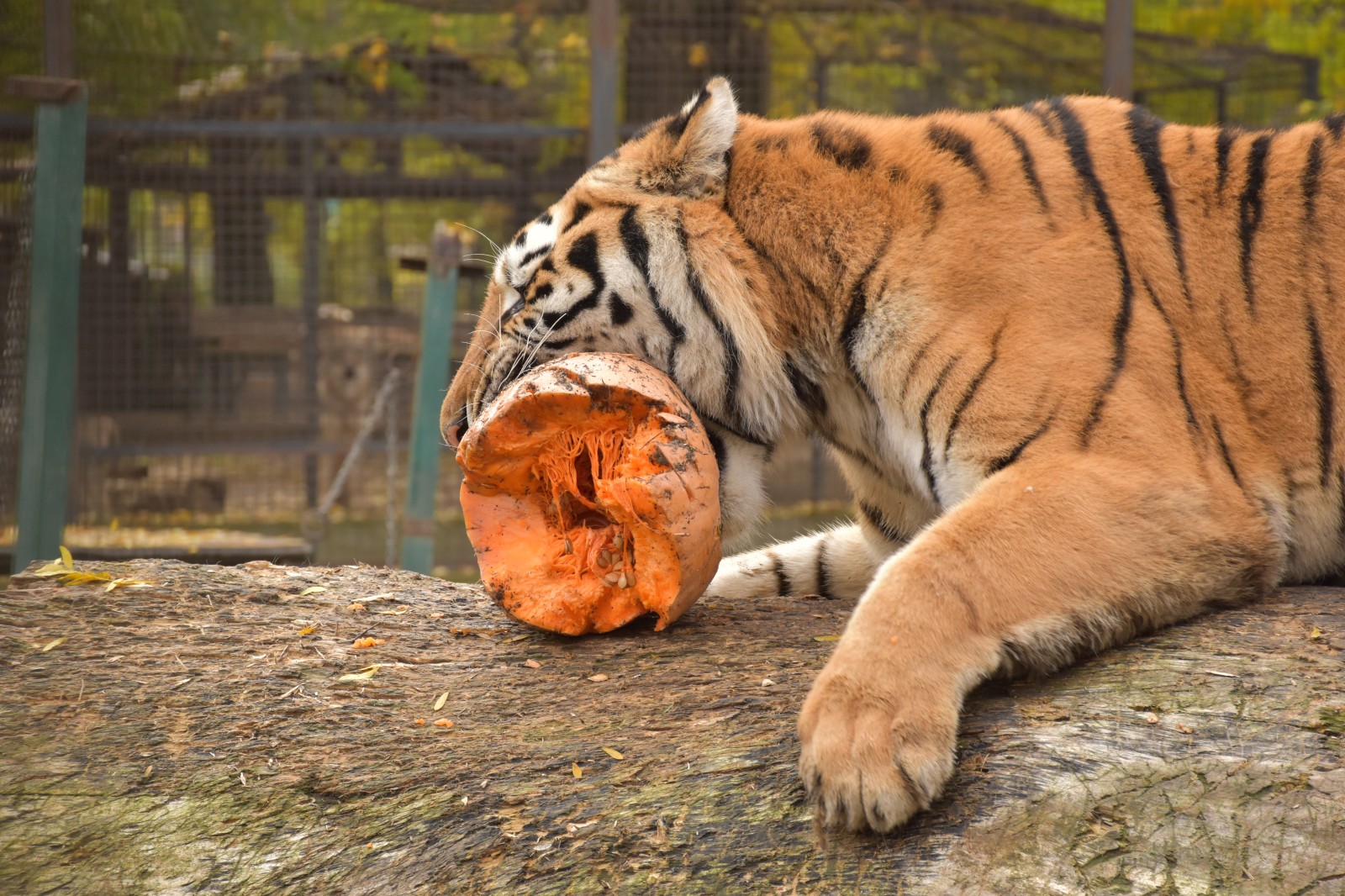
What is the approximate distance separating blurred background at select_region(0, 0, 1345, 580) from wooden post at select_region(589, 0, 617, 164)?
380 millimetres

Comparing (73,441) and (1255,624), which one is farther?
(73,441)

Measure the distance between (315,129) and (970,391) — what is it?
14.9ft

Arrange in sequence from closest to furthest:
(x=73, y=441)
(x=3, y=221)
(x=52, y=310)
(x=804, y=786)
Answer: (x=804, y=786) → (x=52, y=310) → (x=3, y=221) → (x=73, y=441)

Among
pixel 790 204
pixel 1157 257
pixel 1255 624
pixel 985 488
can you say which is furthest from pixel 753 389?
pixel 1255 624

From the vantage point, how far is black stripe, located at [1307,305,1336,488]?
2223 mm

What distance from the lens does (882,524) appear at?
2744mm

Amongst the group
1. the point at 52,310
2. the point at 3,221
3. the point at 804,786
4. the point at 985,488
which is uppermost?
the point at 3,221

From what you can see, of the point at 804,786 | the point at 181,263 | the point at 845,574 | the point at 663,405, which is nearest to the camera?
the point at 804,786

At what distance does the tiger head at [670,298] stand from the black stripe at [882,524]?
0.33 metres

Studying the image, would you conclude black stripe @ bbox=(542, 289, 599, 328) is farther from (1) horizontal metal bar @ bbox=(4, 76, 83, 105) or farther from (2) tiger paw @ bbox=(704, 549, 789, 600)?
(1) horizontal metal bar @ bbox=(4, 76, 83, 105)

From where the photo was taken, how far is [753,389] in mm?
2441

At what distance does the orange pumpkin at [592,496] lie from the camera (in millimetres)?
2154

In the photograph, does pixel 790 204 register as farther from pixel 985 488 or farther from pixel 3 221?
pixel 3 221

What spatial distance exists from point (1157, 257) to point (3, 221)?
4.11 metres
